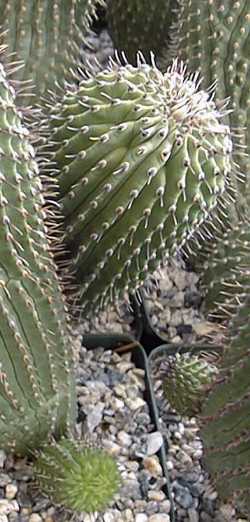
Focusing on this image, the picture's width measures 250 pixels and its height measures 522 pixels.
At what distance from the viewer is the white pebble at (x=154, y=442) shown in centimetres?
153

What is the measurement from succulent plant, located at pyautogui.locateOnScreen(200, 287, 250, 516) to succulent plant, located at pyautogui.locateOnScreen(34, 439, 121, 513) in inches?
5.6

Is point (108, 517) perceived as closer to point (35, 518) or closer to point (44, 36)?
point (35, 518)

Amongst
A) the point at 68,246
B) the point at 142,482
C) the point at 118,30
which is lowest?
the point at 142,482

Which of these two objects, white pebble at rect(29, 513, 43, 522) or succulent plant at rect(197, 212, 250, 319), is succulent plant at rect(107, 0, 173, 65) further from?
white pebble at rect(29, 513, 43, 522)

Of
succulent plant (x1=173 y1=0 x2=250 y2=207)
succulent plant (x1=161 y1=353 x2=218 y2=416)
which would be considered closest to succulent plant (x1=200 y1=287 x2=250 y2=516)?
succulent plant (x1=161 y1=353 x2=218 y2=416)

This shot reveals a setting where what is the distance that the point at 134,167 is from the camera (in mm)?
1280

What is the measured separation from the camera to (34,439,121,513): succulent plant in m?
1.29

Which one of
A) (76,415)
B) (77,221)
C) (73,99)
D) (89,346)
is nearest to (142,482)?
(76,415)

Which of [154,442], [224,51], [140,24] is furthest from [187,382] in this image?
[140,24]

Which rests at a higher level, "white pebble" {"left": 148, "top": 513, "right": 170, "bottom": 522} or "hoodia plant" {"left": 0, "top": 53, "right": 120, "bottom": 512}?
"hoodia plant" {"left": 0, "top": 53, "right": 120, "bottom": 512}

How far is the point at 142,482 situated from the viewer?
4.90 ft

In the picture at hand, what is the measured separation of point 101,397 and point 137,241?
0.38 meters

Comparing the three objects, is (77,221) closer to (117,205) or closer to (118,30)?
(117,205)

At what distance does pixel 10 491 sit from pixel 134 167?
51 cm
